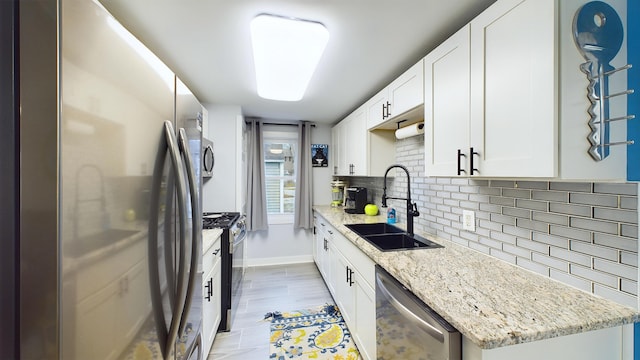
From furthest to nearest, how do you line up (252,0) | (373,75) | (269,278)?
(269,278) < (373,75) < (252,0)

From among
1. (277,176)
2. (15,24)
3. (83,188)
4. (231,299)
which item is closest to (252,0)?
(15,24)

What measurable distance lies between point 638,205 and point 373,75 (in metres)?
1.78

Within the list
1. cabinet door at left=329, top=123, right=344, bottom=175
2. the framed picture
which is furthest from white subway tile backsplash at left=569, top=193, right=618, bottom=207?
the framed picture

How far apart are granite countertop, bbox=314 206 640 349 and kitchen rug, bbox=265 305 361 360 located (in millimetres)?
1068

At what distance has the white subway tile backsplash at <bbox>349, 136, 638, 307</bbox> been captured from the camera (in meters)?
0.93

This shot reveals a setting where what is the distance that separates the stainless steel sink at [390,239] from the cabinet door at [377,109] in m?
1.01

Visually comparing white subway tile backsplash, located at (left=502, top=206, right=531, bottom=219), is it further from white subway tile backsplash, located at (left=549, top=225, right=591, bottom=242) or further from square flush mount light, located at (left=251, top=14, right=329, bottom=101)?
square flush mount light, located at (left=251, top=14, right=329, bottom=101)

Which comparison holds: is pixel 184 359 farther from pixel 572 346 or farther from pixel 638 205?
pixel 638 205

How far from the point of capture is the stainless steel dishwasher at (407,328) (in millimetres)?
880

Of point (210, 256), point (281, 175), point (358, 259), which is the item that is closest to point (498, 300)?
point (358, 259)

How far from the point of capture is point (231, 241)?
224 cm

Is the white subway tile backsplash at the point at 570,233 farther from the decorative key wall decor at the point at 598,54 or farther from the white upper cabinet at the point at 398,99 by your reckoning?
the white upper cabinet at the point at 398,99

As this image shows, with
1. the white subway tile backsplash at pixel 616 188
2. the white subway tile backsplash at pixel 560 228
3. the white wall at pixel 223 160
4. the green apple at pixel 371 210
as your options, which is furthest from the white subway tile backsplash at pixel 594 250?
the white wall at pixel 223 160

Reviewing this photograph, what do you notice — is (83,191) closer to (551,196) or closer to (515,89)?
(515,89)
